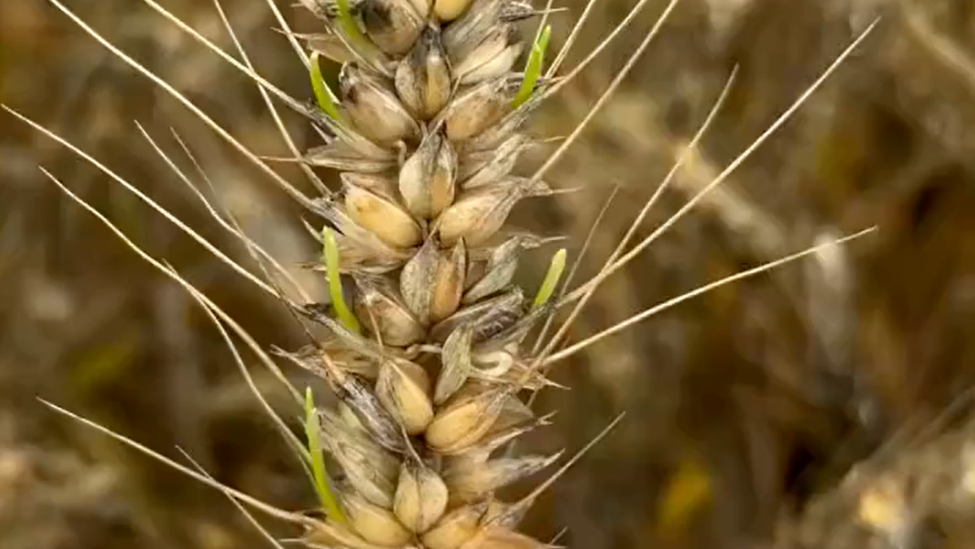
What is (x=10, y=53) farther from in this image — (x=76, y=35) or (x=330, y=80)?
(x=330, y=80)

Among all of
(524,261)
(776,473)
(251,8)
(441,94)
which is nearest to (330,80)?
(251,8)

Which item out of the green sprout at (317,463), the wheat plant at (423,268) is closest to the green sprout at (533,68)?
the wheat plant at (423,268)

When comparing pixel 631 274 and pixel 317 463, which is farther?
pixel 631 274

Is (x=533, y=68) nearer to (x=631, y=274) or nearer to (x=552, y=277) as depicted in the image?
Result: (x=552, y=277)

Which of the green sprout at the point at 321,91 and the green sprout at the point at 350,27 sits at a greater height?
the green sprout at the point at 350,27

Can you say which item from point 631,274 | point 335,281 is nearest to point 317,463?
point 335,281

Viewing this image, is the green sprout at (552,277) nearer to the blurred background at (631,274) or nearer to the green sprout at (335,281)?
the green sprout at (335,281)
